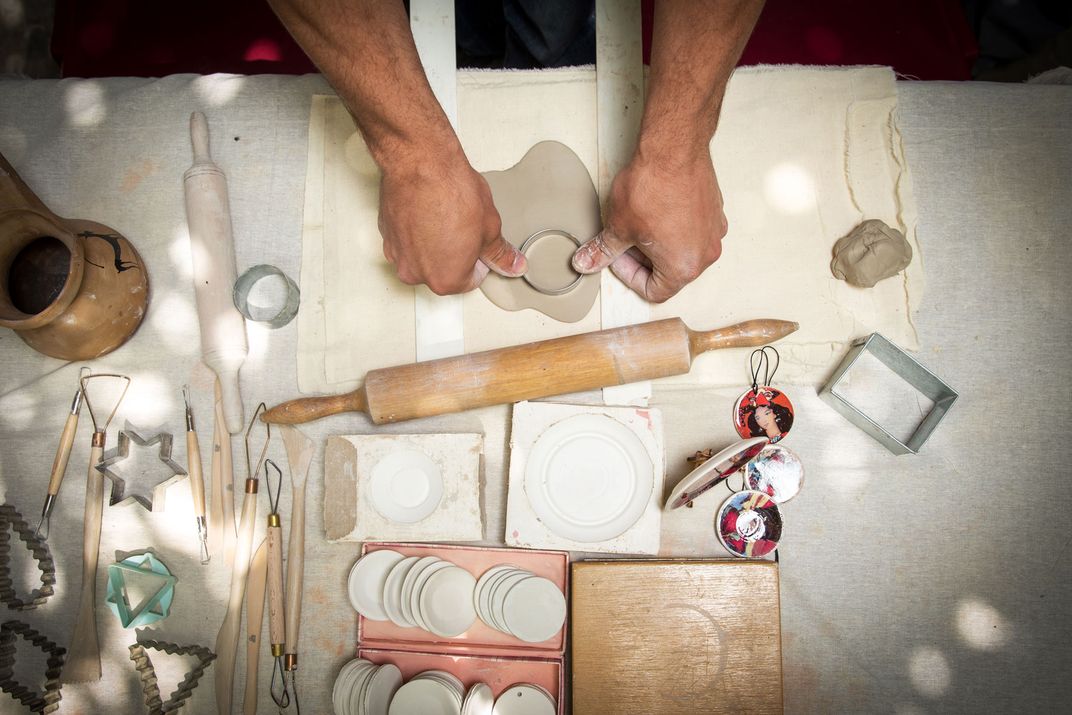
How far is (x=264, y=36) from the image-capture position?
6.98ft

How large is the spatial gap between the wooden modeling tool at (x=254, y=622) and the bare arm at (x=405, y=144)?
797 millimetres

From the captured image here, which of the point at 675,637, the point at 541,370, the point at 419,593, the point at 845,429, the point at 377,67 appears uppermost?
the point at 377,67

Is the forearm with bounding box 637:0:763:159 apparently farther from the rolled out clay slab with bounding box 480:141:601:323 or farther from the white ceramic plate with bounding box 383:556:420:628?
the white ceramic plate with bounding box 383:556:420:628

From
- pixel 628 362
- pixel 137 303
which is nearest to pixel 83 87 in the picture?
pixel 137 303

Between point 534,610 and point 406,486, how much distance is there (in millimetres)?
425

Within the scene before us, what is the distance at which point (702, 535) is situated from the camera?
1.50 m

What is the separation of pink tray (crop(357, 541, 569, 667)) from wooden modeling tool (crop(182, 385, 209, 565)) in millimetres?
395

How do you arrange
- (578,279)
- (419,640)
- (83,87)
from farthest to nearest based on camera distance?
1. (83,87)
2. (578,279)
3. (419,640)

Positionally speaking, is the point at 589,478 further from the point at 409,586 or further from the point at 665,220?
the point at 665,220

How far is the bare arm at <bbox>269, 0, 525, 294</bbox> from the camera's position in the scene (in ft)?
3.37

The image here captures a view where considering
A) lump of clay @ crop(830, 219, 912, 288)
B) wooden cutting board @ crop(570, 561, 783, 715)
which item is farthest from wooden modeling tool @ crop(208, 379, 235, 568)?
lump of clay @ crop(830, 219, 912, 288)

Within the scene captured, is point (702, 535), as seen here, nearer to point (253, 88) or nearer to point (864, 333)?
point (864, 333)

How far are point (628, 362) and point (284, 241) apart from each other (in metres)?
0.97

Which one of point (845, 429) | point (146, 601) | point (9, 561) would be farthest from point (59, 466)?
point (845, 429)
